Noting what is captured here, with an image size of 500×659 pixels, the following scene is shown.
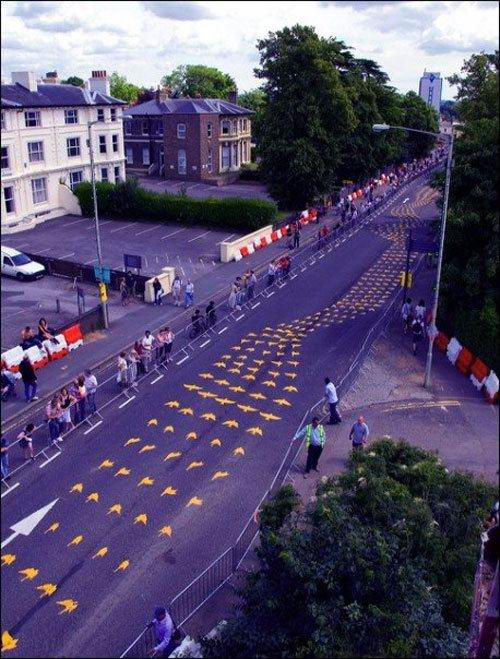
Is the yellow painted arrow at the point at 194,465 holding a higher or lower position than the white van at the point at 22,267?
lower

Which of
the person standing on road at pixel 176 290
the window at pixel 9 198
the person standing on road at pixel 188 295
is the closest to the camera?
the window at pixel 9 198

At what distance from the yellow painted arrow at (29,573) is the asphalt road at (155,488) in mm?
28

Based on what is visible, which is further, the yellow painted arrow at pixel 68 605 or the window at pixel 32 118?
the window at pixel 32 118

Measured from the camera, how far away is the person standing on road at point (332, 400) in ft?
67.5

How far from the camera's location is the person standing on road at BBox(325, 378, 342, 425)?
20578 mm

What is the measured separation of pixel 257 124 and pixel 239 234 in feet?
33.0

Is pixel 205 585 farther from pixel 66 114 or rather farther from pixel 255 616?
pixel 66 114

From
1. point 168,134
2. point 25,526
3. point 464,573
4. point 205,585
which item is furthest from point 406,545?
point 168,134

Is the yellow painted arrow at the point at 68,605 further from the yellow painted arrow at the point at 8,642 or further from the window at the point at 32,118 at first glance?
the window at the point at 32,118

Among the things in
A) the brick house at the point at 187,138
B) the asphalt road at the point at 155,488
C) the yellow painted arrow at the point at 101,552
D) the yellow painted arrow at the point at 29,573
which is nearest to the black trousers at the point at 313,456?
the asphalt road at the point at 155,488

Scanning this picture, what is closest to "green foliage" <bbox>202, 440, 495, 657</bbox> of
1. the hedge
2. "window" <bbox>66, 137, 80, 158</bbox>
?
the hedge

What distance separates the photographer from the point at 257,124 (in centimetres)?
5212

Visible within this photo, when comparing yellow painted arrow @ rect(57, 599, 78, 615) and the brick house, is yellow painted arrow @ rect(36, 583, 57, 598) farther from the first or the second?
the brick house

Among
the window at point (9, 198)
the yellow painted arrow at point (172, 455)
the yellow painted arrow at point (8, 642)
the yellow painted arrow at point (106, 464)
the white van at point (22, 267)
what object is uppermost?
the window at point (9, 198)
